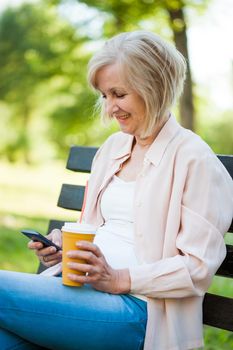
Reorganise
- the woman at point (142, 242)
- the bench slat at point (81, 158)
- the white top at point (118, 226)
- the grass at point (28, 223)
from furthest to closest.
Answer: the grass at point (28, 223) < the bench slat at point (81, 158) < the white top at point (118, 226) < the woman at point (142, 242)

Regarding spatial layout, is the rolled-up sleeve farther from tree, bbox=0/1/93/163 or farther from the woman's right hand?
tree, bbox=0/1/93/163

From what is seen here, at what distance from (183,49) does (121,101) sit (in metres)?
4.24

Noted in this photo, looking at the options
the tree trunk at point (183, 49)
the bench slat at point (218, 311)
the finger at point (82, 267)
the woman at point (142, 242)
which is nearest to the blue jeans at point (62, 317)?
the woman at point (142, 242)

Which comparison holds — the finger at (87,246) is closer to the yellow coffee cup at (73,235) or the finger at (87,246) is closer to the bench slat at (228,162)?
the yellow coffee cup at (73,235)

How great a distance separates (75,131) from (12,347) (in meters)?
20.6

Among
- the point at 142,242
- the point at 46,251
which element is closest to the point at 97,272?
the point at 142,242

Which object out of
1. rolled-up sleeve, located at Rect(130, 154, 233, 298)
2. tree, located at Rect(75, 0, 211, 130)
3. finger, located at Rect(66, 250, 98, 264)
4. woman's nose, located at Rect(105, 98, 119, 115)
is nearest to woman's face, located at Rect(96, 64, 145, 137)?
woman's nose, located at Rect(105, 98, 119, 115)

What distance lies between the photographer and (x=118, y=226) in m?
2.64

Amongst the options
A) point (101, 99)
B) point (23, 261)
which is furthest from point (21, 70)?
point (101, 99)

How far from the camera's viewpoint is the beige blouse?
230 cm

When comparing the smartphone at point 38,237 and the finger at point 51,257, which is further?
the finger at point 51,257

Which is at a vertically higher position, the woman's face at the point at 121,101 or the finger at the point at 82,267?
the woman's face at the point at 121,101

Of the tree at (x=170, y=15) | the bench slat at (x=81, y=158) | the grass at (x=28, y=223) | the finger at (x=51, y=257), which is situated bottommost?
the grass at (x=28, y=223)

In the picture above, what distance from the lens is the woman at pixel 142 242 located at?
222 cm
